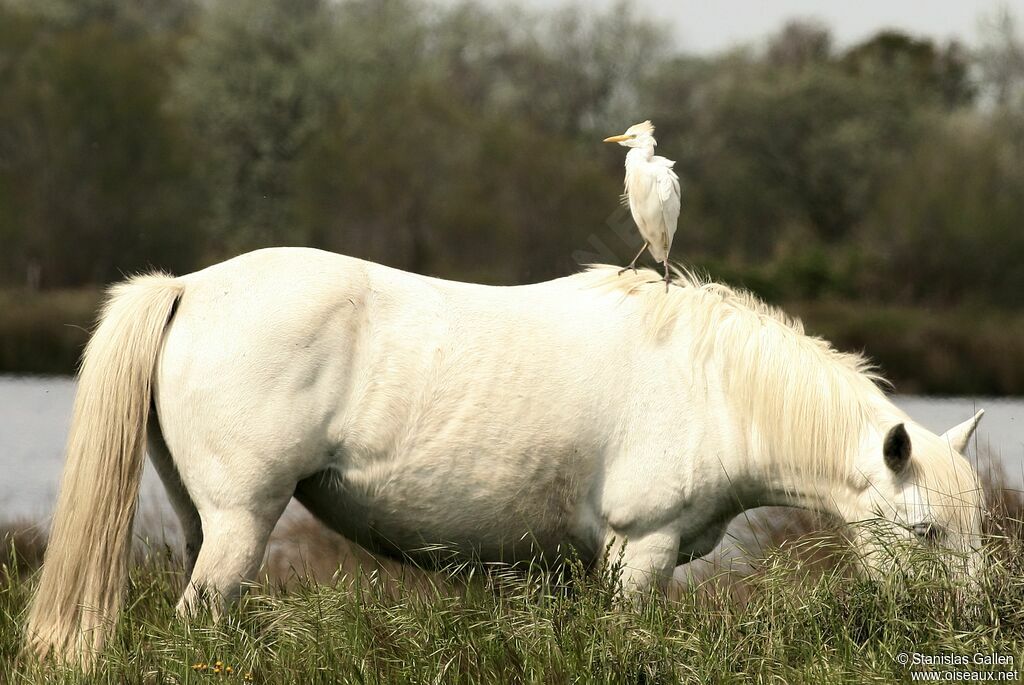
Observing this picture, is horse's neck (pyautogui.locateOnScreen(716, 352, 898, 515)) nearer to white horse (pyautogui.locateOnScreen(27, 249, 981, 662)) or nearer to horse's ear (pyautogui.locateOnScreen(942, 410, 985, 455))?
white horse (pyautogui.locateOnScreen(27, 249, 981, 662))

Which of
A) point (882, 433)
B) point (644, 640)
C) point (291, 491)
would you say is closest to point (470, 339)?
point (291, 491)

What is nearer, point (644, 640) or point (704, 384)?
point (644, 640)

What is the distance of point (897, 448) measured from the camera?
4.18 m

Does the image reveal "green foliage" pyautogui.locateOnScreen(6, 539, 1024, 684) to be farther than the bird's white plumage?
No

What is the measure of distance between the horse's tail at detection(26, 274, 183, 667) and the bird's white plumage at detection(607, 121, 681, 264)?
177cm

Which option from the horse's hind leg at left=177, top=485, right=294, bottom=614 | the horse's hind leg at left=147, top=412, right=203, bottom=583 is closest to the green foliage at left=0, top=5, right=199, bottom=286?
the horse's hind leg at left=147, top=412, right=203, bottom=583

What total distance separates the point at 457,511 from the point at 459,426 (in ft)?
0.93

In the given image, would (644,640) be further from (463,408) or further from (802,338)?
(802,338)

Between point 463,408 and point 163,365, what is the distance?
0.95 m

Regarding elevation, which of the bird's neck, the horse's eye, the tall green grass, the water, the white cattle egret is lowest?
the water

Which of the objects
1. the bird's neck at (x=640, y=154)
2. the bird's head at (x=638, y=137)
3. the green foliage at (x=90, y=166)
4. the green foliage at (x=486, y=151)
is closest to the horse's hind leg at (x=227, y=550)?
the bird's neck at (x=640, y=154)

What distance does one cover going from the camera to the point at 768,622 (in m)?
3.78

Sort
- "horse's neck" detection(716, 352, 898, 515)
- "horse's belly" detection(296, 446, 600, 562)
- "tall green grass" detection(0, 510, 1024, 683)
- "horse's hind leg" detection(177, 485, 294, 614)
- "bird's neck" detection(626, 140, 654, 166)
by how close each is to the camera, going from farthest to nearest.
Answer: "bird's neck" detection(626, 140, 654, 166) < "horse's neck" detection(716, 352, 898, 515) < "horse's belly" detection(296, 446, 600, 562) < "horse's hind leg" detection(177, 485, 294, 614) < "tall green grass" detection(0, 510, 1024, 683)

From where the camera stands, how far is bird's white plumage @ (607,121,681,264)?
4648 millimetres
